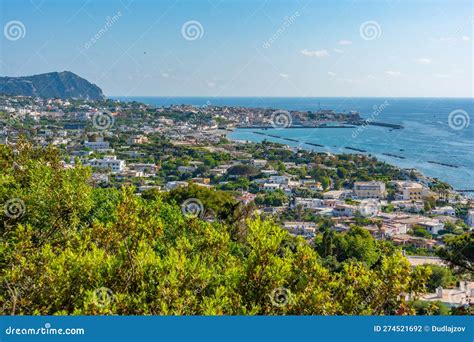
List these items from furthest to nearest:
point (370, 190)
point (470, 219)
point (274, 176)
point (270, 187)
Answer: point (274, 176), point (270, 187), point (370, 190), point (470, 219)

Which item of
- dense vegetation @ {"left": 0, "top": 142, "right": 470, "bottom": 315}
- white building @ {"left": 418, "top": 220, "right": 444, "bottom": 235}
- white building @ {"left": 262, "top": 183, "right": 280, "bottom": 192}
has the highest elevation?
dense vegetation @ {"left": 0, "top": 142, "right": 470, "bottom": 315}

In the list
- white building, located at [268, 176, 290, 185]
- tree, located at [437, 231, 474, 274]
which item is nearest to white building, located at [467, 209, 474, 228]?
white building, located at [268, 176, 290, 185]

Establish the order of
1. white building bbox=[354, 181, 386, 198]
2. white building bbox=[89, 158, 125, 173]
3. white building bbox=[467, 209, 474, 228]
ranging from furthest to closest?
white building bbox=[89, 158, 125, 173], white building bbox=[354, 181, 386, 198], white building bbox=[467, 209, 474, 228]

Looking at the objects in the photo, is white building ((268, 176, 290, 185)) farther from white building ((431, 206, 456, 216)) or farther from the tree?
the tree

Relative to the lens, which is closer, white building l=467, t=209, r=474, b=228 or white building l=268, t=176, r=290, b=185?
white building l=467, t=209, r=474, b=228

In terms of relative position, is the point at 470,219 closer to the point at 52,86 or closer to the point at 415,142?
the point at 415,142

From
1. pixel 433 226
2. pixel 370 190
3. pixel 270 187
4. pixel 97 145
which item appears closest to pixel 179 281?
pixel 433 226
